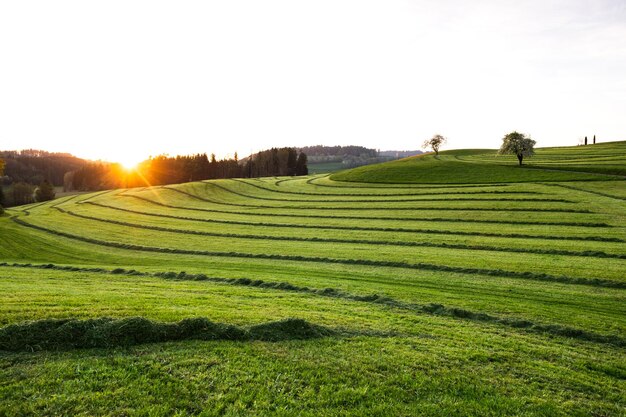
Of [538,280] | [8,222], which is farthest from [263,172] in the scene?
[538,280]

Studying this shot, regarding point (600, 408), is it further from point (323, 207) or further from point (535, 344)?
point (323, 207)

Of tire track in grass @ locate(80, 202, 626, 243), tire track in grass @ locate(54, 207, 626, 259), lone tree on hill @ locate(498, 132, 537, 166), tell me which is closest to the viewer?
tire track in grass @ locate(54, 207, 626, 259)

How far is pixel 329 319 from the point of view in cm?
1477

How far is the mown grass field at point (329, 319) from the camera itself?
897 centimetres

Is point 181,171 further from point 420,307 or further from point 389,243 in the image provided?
point 420,307

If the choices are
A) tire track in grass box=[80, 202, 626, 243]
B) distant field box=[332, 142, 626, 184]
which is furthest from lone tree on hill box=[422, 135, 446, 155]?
tire track in grass box=[80, 202, 626, 243]

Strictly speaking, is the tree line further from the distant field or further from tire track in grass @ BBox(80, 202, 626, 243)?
tire track in grass @ BBox(80, 202, 626, 243)

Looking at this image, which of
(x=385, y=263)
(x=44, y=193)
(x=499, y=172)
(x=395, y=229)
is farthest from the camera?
(x=44, y=193)

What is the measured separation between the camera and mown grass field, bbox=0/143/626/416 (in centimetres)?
897

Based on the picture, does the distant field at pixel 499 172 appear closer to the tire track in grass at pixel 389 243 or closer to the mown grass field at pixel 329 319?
the mown grass field at pixel 329 319

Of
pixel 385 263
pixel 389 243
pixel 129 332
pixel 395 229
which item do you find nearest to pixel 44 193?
pixel 395 229

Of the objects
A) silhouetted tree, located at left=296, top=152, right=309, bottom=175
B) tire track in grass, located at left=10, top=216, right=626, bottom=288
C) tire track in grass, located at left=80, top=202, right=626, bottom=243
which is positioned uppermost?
silhouetted tree, located at left=296, top=152, right=309, bottom=175

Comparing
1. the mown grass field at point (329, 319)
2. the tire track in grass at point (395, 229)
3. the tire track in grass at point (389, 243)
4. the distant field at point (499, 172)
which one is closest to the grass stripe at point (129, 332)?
the mown grass field at point (329, 319)

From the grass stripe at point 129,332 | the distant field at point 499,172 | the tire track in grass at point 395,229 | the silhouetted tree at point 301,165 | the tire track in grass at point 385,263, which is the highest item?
the silhouetted tree at point 301,165
